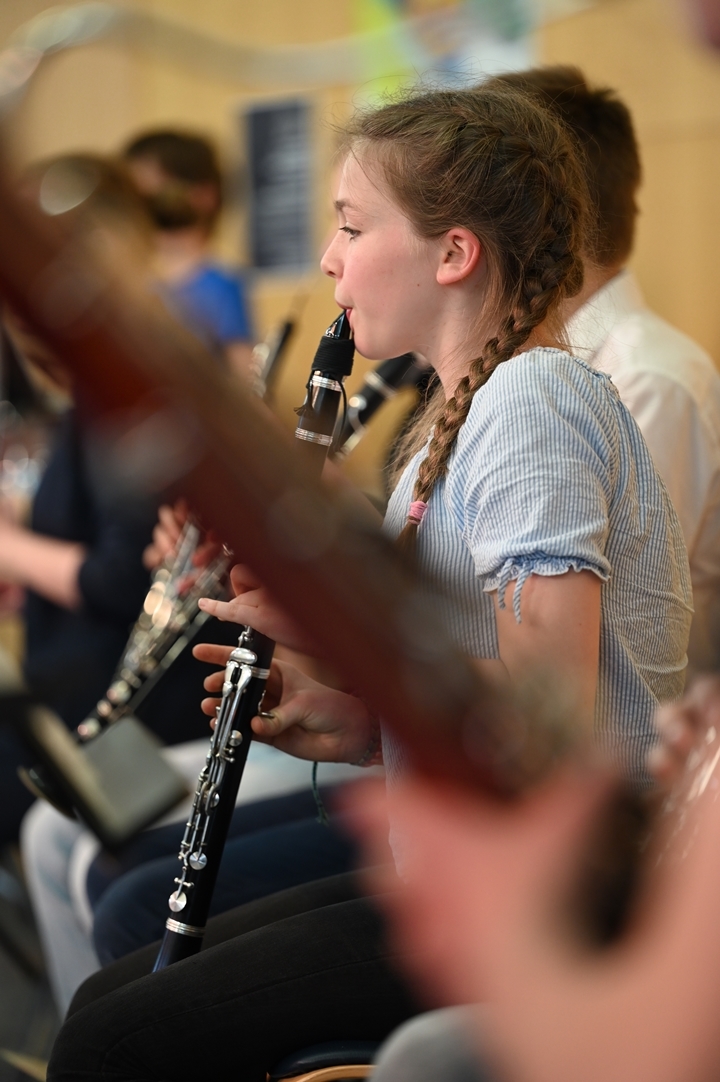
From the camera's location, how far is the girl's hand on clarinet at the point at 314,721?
102cm

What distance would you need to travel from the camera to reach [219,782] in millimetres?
959

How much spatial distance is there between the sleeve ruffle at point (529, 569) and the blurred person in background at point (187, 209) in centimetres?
140

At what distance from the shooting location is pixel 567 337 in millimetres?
1059

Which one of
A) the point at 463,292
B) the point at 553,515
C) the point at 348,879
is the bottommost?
the point at 348,879

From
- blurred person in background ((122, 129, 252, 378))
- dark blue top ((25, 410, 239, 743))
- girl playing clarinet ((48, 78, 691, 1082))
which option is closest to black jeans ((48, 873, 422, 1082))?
girl playing clarinet ((48, 78, 691, 1082))

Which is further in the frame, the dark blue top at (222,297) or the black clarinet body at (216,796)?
the dark blue top at (222,297)

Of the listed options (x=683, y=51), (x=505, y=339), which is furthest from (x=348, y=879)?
(x=683, y=51)

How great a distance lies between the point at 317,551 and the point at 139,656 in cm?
110

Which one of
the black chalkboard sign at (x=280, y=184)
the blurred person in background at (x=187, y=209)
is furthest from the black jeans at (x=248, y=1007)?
the black chalkboard sign at (x=280, y=184)

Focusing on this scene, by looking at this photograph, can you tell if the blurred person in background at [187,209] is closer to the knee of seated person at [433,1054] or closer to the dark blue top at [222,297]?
the dark blue top at [222,297]

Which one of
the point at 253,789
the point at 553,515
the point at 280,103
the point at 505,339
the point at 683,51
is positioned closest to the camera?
the point at 553,515

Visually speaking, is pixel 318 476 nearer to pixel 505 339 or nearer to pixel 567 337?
pixel 505 339

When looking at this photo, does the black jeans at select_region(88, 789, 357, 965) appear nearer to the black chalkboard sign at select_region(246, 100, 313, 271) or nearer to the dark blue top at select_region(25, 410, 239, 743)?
the dark blue top at select_region(25, 410, 239, 743)

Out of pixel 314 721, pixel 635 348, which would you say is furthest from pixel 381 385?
pixel 314 721
